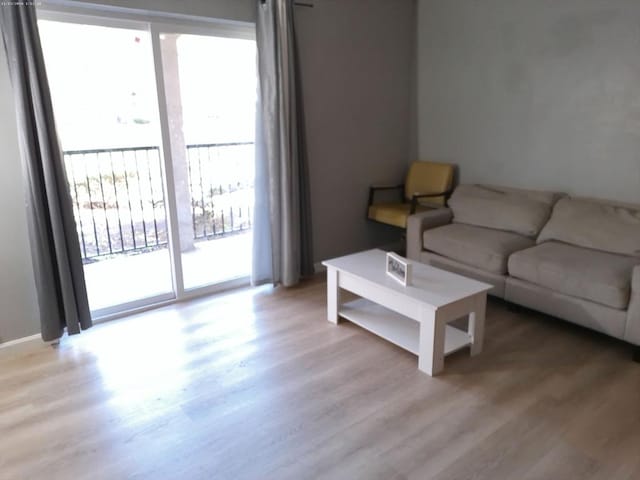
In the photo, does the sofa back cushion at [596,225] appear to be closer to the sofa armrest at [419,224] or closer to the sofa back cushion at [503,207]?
the sofa back cushion at [503,207]

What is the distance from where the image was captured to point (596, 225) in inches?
121

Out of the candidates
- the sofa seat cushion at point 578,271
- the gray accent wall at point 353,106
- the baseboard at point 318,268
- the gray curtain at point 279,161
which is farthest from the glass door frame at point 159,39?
the sofa seat cushion at point 578,271

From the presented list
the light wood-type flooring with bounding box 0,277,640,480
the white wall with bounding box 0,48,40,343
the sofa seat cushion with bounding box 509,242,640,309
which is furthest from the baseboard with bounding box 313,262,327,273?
the white wall with bounding box 0,48,40,343

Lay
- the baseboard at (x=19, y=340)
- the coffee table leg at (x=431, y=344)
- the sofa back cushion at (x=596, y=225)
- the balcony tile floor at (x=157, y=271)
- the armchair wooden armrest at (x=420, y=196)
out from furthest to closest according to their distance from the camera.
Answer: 1. the armchair wooden armrest at (x=420, y=196)
2. the balcony tile floor at (x=157, y=271)
3. the sofa back cushion at (x=596, y=225)
4. the baseboard at (x=19, y=340)
5. the coffee table leg at (x=431, y=344)

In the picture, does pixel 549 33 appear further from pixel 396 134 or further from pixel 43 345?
pixel 43 345

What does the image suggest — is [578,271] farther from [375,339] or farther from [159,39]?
[159,39]

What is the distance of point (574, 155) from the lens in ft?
11.6

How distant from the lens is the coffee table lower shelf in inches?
104

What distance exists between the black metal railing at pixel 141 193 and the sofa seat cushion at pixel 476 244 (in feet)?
5.70

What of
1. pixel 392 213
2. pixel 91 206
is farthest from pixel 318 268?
pixel 91 206

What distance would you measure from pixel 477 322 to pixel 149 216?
127 inches

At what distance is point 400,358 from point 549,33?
2.72 meters

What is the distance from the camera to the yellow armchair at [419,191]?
4.15 m

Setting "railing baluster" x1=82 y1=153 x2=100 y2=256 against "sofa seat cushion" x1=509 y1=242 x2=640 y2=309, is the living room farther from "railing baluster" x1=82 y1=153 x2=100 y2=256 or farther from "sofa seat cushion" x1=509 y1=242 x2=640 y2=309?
"railing baluster" x1=82 y1=153 x2=100 y2=256
